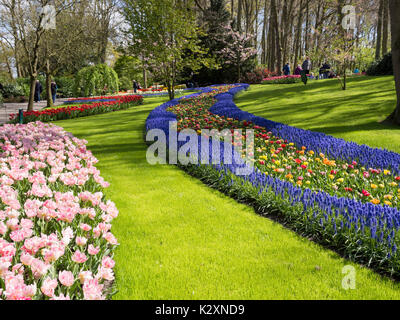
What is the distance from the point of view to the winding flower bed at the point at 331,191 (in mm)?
3016

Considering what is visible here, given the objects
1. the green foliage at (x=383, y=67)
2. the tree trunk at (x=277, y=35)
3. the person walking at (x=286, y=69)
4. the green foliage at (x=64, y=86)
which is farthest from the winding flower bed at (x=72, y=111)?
the green foliage at (x=64, y=86)

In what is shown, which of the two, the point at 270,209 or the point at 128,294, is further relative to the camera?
the point at 270,209

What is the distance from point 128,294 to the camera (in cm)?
252

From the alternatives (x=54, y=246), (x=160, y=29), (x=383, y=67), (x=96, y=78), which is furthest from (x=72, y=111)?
(x=383, y=67)

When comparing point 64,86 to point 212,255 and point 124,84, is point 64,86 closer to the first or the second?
point 124,84

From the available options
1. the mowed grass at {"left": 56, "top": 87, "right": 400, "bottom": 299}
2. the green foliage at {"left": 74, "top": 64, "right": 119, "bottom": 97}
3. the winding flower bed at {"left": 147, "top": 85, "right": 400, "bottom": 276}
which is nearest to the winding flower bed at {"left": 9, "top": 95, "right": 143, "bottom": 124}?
the green foliage at {"left": 74, "top": 64, "right": 119, "bottom": 97}

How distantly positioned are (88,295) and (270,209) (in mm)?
2806

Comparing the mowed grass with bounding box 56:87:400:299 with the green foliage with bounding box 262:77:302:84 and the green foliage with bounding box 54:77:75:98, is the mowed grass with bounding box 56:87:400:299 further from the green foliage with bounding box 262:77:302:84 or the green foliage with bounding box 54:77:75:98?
the green foliage with bounding box 54:77:75:98

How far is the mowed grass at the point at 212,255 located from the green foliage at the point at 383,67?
61.0 ft

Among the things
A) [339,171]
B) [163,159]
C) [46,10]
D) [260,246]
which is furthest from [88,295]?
[46,10]

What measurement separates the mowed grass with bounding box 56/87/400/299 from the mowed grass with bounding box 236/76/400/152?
4486 millimetres

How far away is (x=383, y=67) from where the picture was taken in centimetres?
1914

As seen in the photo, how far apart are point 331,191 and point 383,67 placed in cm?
1874

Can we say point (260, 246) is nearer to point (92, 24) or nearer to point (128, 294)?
point (128, 294)
